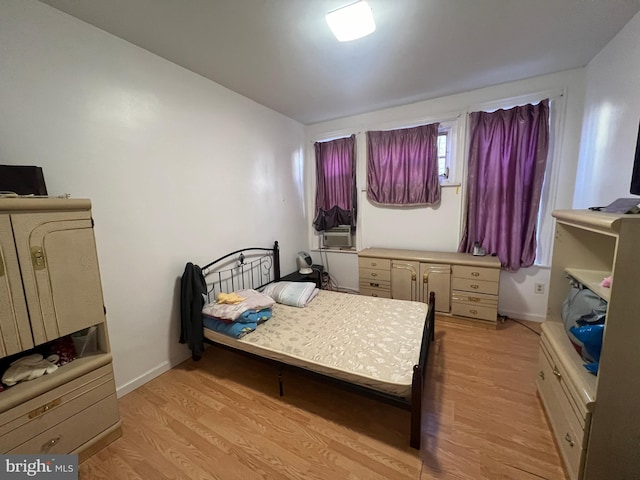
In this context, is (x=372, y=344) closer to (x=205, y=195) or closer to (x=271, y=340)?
(x=271, y=340)

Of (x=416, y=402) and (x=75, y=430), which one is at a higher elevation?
(x=416, y=402)

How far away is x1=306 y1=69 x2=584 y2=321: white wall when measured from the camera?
8.46ft

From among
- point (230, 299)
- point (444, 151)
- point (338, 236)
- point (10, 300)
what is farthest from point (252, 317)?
point (444, 151)

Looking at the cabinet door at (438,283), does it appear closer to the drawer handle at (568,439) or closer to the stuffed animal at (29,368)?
the drawer handle at (568,439)

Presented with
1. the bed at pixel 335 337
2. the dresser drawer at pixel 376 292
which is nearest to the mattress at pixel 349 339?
the bed at pixel 335 337

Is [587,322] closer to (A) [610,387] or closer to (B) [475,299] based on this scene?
(A) [610,387]

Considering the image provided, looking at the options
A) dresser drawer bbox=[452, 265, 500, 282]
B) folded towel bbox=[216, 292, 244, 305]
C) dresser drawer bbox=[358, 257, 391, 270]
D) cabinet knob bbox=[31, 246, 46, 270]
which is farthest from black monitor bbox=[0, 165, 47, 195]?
dresser drawer bbox=[452, 265, 500, 282]

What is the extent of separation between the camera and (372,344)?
191 centimetres

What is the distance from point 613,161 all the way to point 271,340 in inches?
118

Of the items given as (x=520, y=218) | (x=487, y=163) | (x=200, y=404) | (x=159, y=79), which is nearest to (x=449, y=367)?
(x=520, y=218)

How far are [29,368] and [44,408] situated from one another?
23cm

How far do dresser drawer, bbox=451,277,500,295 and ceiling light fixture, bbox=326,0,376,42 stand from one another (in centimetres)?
254

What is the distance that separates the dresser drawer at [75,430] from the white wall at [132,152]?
49cm

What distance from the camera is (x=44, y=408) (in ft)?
4.31
